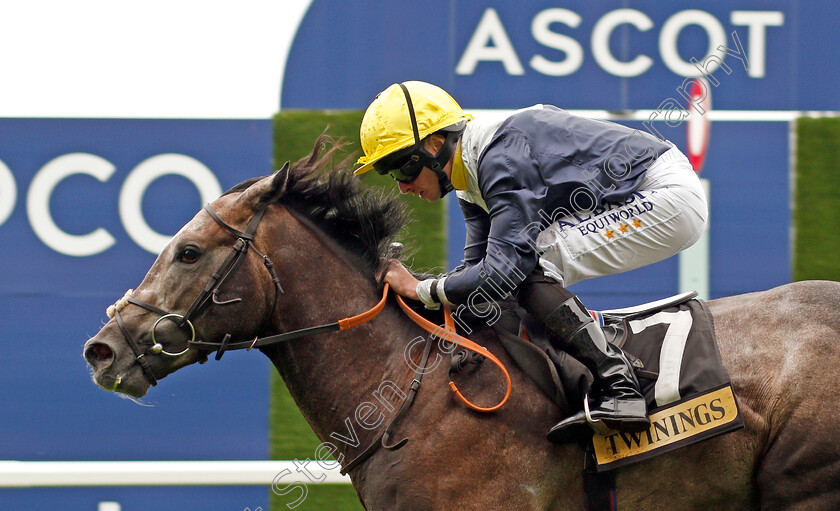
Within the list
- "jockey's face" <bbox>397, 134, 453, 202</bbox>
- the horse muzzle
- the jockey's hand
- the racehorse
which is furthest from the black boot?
the horse muzzle

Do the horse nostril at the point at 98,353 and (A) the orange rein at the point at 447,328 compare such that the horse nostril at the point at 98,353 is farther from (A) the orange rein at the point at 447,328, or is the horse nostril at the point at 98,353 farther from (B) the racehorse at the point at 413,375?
(A) the orange rein at the point at 447,328

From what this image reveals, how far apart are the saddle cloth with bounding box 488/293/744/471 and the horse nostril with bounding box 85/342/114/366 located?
4.34ft

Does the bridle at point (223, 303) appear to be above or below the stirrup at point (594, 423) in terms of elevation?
above

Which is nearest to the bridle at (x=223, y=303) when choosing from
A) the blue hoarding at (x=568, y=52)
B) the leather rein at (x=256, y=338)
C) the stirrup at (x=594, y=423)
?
the leather rein at (x=256, y=338)

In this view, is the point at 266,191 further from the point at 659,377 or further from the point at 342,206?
the point at 659,377

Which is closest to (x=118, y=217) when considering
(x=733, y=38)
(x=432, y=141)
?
(x=432, y=141)

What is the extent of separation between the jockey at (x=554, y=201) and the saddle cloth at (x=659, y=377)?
8cm

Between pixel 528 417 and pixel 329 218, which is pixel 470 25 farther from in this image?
pixel 528 417

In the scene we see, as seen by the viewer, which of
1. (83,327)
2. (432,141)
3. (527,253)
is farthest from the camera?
(83,327)

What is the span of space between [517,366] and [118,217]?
119 inches

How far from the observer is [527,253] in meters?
2.66

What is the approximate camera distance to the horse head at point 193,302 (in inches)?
107

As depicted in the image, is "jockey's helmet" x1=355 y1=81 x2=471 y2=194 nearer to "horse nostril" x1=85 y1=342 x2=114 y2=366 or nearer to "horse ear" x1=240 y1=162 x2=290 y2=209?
"horse ear" x1=240 y1=162 x2=290 y2=209

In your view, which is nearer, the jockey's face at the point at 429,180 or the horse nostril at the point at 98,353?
the horse nostril at the point at 98,353
